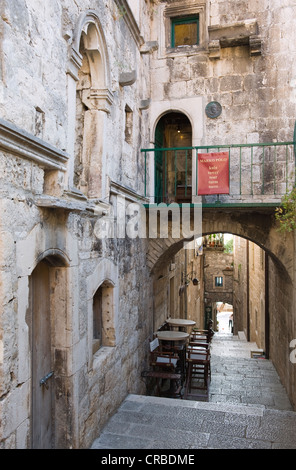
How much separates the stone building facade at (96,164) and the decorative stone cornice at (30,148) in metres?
0.01

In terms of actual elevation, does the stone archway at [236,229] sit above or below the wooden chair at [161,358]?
above

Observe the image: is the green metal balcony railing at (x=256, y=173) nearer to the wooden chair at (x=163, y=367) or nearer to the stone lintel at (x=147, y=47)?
the stone lintel at (x=147, y=47)

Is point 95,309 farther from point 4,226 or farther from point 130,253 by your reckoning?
point 4,226

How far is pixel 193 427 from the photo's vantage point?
4.71 meters

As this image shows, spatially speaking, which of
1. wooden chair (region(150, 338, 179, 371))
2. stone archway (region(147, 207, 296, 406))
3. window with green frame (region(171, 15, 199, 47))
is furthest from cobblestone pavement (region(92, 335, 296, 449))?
window with green frame (region(171, 15, 199, 47))

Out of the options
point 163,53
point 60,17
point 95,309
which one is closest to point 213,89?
point 163,53

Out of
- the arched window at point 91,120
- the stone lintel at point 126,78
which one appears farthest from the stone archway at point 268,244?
the arched window at point 91,120

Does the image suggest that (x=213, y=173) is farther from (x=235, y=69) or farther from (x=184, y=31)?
(x=184, y=31)

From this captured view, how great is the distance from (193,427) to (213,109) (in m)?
5.60

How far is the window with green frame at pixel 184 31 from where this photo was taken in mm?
7664

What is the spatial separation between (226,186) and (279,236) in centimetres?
139

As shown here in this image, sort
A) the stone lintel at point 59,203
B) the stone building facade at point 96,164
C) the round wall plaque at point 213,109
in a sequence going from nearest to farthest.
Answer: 1. the stone building facade at point 96,164
2. the stone lintel at point 59,203
3. the round wall plaque at point 213,109

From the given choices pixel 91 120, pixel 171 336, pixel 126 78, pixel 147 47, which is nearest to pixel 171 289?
pixel 171 336

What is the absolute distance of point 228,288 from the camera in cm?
2470
